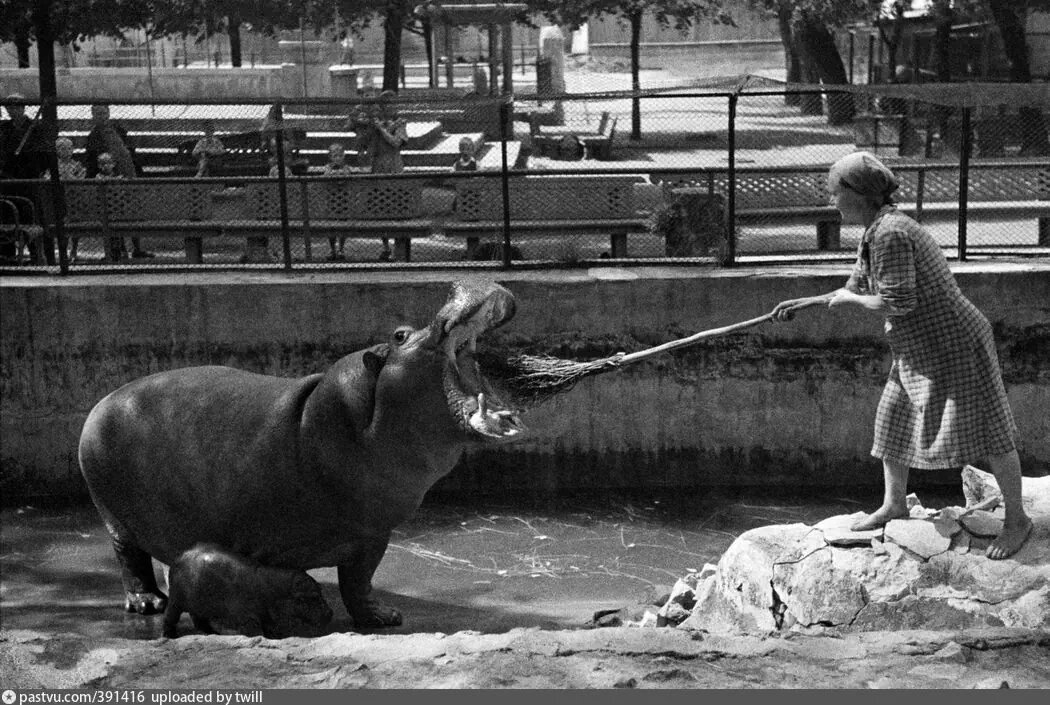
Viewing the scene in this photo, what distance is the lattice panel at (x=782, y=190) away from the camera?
12.1m

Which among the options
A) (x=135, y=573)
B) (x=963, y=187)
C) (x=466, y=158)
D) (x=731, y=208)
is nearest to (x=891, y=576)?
(x=135, y=573)

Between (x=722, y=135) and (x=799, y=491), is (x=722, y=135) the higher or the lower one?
the higher one

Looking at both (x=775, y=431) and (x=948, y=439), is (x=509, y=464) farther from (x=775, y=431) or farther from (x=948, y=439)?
(x=948, y=439)

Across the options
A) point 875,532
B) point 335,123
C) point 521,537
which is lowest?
point 521,537

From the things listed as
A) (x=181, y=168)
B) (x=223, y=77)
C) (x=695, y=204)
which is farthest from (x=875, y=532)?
(x=223, y=77)

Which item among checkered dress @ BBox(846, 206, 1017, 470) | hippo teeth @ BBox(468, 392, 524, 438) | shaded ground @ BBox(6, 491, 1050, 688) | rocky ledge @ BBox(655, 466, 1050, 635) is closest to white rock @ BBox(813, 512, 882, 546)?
rocky ledge @ BBox(655, 466, 1050, 635)

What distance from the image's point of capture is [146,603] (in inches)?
317

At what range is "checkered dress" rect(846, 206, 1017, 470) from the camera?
641cm

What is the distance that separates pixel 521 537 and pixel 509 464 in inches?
43.1

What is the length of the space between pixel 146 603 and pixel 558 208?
5.46 m

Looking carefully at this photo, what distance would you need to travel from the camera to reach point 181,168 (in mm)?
14453

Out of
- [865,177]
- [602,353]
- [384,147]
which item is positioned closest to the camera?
[865,177]

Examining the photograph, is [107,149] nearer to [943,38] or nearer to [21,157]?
[21,157]

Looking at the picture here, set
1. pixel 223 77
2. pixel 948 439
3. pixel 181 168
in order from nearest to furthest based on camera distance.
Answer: pixel 948 439, pixel 181 168, pixel 223 77
